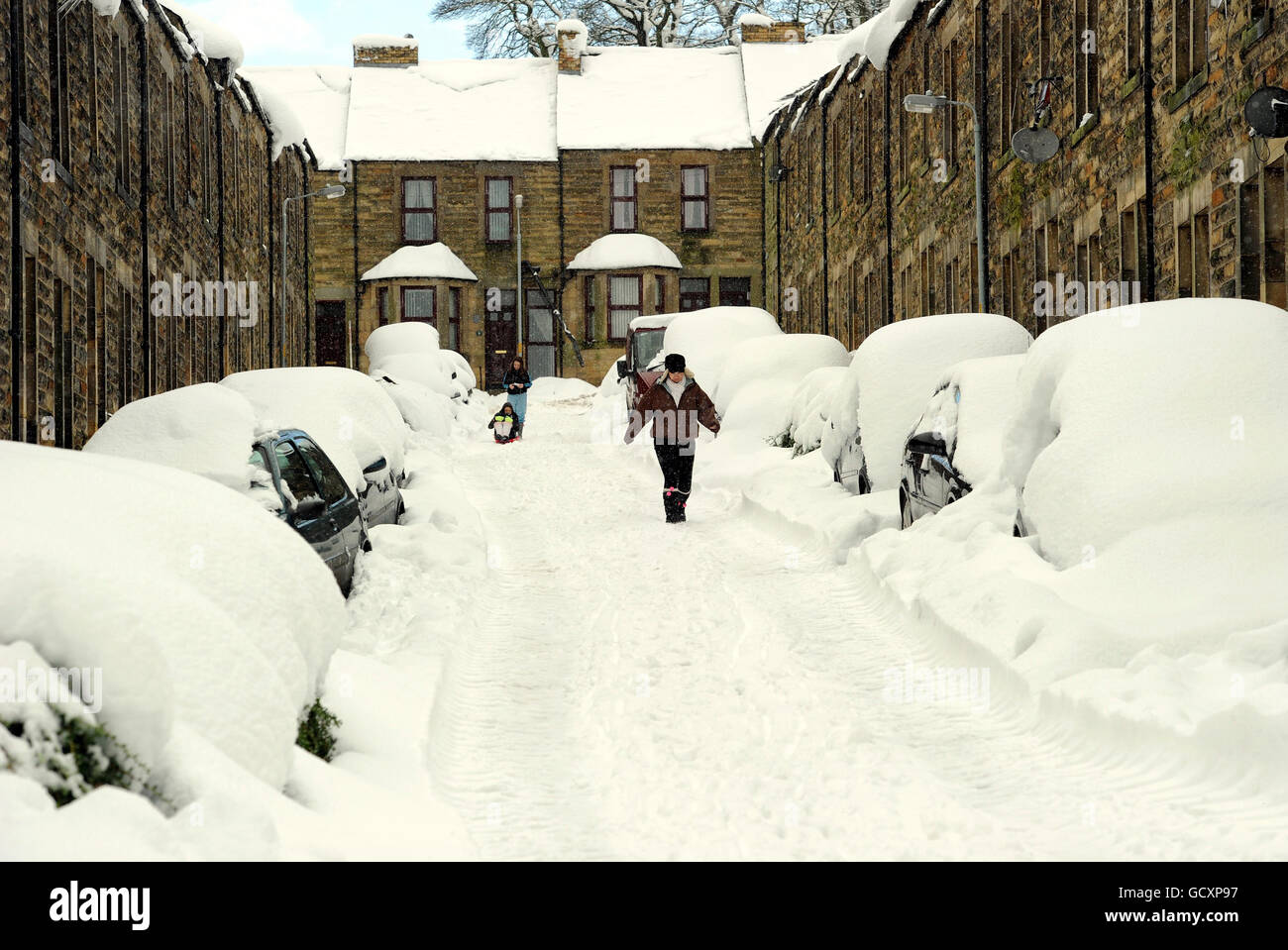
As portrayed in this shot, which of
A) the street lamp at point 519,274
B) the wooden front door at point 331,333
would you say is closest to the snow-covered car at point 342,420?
the street lamp at point 519,274

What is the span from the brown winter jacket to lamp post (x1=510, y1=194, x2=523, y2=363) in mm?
26429

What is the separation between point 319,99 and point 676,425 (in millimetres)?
32502

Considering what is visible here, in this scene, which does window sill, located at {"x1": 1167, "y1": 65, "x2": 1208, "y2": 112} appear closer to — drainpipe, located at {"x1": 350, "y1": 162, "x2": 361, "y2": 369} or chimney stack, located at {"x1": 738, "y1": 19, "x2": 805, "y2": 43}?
drainpipe, located at {"x1": 350, "y1": 162, "x2": 361, "y2": 369}

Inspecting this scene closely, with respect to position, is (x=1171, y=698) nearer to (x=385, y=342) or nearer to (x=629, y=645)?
(x=629, y=645)

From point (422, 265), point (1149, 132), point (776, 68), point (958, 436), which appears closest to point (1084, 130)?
point (1149, 132)

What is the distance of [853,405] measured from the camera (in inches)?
549

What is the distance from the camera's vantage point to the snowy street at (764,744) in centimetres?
507

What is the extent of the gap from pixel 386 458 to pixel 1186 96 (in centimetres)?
807

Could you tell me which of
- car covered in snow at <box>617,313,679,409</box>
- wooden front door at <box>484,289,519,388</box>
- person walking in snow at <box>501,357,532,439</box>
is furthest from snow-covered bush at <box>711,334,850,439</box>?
wooden front door at <box>484,289,519,388</box>

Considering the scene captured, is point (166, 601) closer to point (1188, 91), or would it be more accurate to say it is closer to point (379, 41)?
point (1188, 91)

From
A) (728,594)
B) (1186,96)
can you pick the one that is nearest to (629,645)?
(728,594)

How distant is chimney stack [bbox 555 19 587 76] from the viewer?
4297 centimetres

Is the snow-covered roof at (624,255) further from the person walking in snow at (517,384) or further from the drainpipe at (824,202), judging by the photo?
the person walking in snow at (517,384)

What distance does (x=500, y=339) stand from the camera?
137ft
